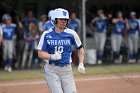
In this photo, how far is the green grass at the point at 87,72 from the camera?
12156 millimetres

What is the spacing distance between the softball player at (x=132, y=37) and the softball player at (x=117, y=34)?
301mm

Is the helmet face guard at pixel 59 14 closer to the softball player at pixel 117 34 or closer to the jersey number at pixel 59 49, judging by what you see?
the jersey number at pixel 59 49

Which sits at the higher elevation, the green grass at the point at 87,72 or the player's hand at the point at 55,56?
the player's hand at the point at 55,56

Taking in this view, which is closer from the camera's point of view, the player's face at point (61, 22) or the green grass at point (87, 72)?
the player's face at point (61, 22)

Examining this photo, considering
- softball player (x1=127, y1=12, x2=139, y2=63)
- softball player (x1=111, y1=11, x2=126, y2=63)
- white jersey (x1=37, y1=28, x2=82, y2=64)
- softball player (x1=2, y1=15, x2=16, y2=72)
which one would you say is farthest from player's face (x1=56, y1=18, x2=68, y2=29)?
softball player (x1=127, y1=12, x2=139, y2=63)

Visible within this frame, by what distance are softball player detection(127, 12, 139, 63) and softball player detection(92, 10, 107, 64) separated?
103cm

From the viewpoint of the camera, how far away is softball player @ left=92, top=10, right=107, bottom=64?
14741 mm

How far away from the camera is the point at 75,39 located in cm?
653

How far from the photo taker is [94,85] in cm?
1088

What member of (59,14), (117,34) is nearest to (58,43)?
(59,14)

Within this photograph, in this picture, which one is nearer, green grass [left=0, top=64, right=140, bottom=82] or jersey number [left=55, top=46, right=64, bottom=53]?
jersey number [left=55, top=46, right=64, bottom=53]

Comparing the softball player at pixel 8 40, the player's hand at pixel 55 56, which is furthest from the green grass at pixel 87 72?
the player's hand at pixel 55 56

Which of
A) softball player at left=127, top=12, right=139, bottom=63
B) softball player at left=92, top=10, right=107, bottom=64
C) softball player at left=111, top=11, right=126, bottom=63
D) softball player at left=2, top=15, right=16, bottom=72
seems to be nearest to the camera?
softball player at left=2, top=15, right=16, bottom=72

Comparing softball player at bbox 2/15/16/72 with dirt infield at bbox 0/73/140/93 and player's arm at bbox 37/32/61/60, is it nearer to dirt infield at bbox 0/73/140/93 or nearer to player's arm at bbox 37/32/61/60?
dirt infield at bbox 0/73/140/93
